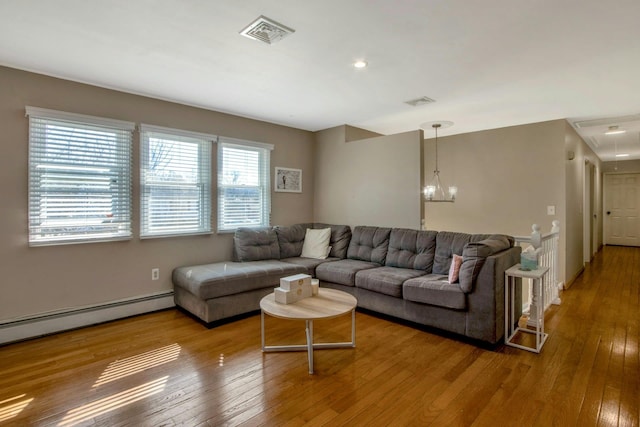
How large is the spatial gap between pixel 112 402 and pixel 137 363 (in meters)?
0.51

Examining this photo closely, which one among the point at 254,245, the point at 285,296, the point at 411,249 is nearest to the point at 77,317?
the point at 254,245

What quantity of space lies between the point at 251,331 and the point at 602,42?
369cm

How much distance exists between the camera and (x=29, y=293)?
2.98 meters

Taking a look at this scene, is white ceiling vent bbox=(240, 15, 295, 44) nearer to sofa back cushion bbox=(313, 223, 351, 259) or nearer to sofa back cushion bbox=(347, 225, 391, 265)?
sofa back cushion bbox=(347, 225, 391, 265)

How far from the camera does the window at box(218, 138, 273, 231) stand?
431cm

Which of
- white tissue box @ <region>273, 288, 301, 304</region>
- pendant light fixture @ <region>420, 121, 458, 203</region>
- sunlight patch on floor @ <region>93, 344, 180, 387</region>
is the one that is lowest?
sunlight patch on floor @ <region>93, 344, 180, 387</region>

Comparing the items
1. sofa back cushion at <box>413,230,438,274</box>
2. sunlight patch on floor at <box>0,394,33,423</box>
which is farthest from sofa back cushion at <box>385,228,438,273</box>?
sunlight patch on floor at <box>0,394,33,423</box>

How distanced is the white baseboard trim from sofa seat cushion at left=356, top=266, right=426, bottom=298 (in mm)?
2241

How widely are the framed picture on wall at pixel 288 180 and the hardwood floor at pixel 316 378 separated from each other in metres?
2.22

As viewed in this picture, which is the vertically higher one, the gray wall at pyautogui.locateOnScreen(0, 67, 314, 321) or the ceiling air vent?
the ceiling air vent

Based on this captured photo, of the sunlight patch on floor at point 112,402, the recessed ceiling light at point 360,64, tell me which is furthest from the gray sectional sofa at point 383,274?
the recessed ceiling light at point 360,64

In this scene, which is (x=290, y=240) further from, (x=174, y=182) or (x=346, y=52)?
(x=346, y=52)

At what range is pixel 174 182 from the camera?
3867 millimetres

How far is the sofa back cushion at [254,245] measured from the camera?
13.6ft
